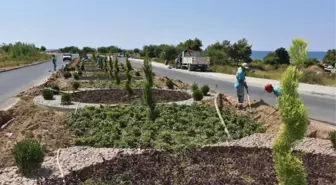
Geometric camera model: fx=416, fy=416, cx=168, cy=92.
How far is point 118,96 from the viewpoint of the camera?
18.0m

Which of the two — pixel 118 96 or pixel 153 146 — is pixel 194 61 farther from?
pixel 153 146

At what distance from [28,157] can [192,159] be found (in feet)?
9.80

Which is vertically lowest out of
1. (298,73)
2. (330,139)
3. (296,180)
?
(330,139)

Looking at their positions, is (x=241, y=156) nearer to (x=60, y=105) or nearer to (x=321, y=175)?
(x=321, y=175)

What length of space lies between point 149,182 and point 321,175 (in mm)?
2861

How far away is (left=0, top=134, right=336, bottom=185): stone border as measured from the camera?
22.0 ft

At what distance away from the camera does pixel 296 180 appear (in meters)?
4.08

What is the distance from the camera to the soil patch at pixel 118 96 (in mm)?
16938

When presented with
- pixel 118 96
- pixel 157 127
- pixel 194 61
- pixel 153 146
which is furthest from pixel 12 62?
pixel 153 146

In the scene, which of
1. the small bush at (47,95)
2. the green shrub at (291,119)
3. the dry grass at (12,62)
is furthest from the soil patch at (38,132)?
the dry grass at (12,62)

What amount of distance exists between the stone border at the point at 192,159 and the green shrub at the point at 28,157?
156mm

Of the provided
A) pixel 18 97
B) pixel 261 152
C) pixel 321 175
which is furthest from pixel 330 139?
pixel 18 97

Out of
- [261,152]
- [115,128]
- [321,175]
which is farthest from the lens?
[115,128]

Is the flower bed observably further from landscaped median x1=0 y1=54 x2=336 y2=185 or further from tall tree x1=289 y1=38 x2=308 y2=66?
tall tree x1=289 y1=38 x2=308 y2=66
